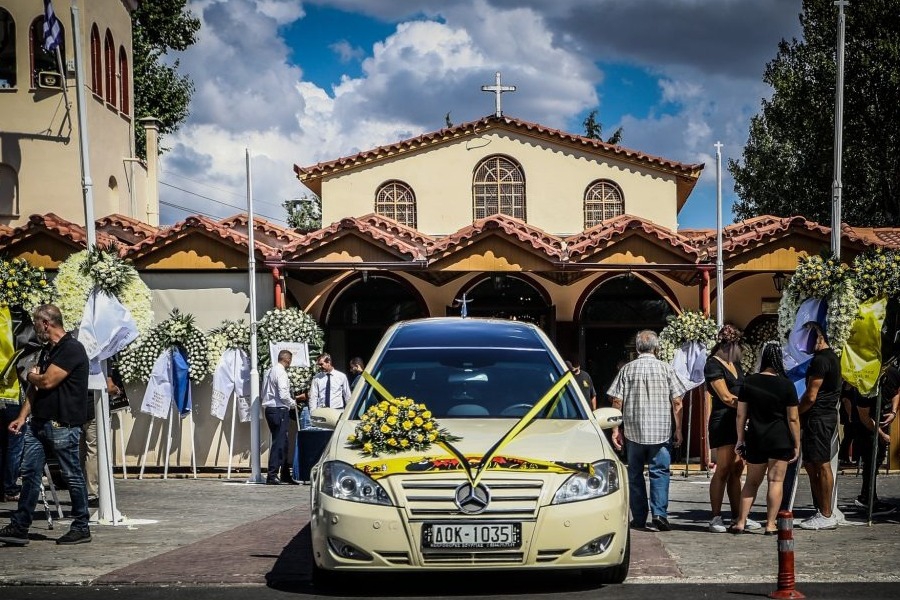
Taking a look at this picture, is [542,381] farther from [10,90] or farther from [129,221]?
[10,90]

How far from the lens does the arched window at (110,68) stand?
3072 centimetres

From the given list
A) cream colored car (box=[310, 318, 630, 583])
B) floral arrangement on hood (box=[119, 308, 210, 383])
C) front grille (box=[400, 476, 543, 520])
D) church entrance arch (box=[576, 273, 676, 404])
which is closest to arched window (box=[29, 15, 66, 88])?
floral arrangement on hood (box=[119, 308, 210, 383])

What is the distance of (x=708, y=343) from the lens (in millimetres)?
19781

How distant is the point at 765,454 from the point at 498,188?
734 inches

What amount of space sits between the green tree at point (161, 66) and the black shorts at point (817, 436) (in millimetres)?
32386

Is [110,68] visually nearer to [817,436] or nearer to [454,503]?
[817,436]

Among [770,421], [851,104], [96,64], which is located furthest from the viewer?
[851,104]

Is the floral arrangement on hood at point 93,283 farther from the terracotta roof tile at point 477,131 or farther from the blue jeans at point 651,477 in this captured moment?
the terracotta roof tile at point 477,131

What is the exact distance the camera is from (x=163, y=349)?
65.0 feet

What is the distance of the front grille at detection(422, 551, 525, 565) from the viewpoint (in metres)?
7.48

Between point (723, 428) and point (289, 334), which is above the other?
point (289, 334)

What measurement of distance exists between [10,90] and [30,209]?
273 cm

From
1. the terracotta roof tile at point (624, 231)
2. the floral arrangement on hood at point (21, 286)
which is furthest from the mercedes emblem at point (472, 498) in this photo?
the terracotta roof tile at point (624, 231)

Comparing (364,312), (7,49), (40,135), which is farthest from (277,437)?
(7,49)
